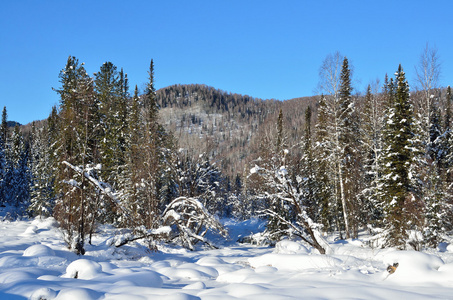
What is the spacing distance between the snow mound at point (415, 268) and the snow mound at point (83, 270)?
633cm

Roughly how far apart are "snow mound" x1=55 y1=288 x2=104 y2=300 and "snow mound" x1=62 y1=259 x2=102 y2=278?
181cm

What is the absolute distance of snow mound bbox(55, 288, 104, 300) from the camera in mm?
4766

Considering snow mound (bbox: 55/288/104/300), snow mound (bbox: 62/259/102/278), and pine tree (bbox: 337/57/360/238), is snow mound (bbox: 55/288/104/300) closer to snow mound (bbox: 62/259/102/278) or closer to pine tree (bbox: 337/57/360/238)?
snow mound (bbox: 62/259/102/278)

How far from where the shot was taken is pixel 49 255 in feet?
31.3

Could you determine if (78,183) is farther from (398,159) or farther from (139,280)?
(398,159)

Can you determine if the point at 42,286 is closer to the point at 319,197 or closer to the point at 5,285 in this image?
the point at 5,285

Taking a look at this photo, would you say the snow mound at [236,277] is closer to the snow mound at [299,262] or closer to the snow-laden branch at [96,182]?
the snow mound at [299,262]

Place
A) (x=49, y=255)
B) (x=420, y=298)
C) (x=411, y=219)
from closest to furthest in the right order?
(x=420, y=298) < (x=49, y=255) < (x=411, y=219)

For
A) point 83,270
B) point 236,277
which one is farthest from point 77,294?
point 236,277

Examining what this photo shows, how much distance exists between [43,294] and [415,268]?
6679mm

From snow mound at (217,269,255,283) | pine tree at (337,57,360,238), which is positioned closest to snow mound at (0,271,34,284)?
snow mound at (217,269,255,283)

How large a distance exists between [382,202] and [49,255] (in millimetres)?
19515

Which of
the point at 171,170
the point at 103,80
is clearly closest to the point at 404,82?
the point at 171,170

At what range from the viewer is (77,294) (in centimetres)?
484
